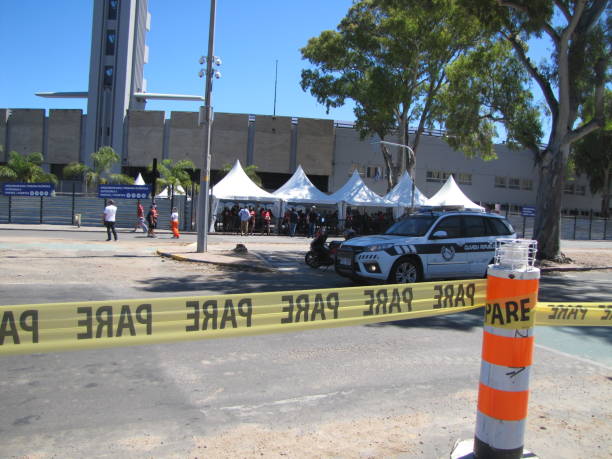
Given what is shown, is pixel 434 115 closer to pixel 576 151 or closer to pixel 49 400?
pixel 576 151

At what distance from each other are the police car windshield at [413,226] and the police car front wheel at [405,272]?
0.71 m

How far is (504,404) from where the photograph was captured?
2.89 metres

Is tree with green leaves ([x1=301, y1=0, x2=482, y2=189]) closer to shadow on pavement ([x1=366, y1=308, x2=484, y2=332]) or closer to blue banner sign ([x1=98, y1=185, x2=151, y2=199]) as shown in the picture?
blue banner sign ([x1=98, y1=185, x2=151, y2=199])

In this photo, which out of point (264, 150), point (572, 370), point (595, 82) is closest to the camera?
point (572, 370)

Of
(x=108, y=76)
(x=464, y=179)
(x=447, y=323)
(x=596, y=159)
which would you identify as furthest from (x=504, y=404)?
(x=596, y=159)

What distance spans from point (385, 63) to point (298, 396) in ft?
105

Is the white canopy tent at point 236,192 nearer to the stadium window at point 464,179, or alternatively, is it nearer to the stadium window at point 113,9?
the stadium window at point 464,179

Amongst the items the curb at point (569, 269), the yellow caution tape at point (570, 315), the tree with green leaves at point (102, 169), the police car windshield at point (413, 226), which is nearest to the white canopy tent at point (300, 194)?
the curb at point (569, 269)

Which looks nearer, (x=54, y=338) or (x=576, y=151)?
(x=54, y=338)

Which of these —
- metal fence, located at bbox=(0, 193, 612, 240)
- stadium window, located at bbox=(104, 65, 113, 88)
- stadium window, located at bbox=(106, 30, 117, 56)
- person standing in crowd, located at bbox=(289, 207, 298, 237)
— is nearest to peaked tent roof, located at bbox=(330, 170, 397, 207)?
metal fence, located at bbox=(0, 193, 612, 240)

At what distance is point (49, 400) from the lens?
4.13 meters

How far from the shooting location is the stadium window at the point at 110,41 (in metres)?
46.5

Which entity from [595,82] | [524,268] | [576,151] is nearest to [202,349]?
[524,268]

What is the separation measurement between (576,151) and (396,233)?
1876 inches
